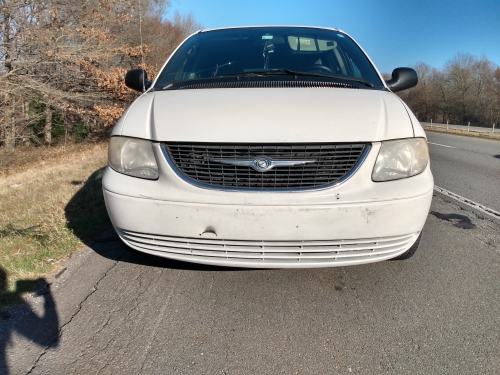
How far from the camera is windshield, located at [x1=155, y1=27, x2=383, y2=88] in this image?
3404 millimetres

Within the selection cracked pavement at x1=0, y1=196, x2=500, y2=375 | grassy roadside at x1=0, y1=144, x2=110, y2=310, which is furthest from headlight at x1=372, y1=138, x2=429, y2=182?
grassy roadside at x1=0, y1=144, x2=110, y2=310

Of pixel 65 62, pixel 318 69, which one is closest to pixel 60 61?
pixel 65 62

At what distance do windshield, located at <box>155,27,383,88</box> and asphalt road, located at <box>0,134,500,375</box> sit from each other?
153cm

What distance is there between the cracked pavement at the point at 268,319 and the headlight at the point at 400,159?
84 centimetres

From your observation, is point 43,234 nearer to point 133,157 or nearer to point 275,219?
point 133,157

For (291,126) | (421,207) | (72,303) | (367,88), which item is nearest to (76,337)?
(72,303)

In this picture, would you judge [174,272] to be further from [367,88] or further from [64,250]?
[367,88]

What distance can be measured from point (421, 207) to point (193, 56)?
246 centimetres

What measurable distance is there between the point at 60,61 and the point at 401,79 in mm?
12561

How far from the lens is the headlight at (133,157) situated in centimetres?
242

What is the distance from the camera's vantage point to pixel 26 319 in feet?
7.69

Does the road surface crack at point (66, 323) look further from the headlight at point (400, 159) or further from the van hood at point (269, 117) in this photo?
the headlight at point (400, 159)

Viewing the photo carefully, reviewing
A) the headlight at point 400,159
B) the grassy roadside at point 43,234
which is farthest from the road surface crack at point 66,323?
the headlight at point 400,159

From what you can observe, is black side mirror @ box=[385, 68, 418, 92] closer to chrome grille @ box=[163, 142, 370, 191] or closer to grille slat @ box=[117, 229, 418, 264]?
chrome grille @ box=[163, 142, 370, 191]
